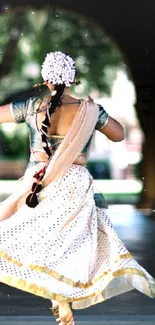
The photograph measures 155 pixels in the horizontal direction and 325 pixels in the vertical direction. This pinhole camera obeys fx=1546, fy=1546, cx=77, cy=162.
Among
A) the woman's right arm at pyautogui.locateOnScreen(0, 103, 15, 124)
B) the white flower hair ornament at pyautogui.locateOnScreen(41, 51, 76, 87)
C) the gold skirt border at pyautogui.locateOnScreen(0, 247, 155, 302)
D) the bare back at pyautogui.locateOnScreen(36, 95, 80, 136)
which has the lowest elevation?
the gold skirt border at pyautogui.locateOnScreen(0, 247, 155, 302)

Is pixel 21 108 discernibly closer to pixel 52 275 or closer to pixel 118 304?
pixel 52 275

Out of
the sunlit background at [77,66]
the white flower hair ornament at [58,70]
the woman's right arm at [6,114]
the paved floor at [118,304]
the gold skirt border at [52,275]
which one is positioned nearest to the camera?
the gold skirt border at [52,275]

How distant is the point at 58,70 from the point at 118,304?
2284 mm

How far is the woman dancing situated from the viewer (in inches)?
278

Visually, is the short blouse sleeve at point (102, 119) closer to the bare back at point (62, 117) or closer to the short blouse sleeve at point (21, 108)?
the bare back at point (62, 117)

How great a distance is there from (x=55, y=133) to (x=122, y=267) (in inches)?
27.1

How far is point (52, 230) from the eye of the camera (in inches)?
279

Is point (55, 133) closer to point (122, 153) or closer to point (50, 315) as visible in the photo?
point (50, 315)

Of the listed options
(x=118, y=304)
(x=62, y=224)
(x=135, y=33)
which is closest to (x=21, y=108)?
(x=62, y=224)

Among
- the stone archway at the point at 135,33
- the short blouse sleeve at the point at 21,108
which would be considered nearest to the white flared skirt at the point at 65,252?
the short blouse sleeve at the point at 21,108

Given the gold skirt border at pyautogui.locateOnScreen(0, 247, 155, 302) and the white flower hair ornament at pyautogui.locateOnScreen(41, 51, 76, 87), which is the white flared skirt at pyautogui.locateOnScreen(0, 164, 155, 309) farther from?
the white flower hair ornament at pyautogui.locateOnScreen(41, 51, 76, 87)

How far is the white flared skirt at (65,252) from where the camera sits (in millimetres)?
7043

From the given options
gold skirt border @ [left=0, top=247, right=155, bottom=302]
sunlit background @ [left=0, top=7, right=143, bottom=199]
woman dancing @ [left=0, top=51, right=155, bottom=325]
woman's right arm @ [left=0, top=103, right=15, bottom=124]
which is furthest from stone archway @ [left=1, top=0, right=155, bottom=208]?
gold skirt border @ [left=0, top=247, right=155, bottom=302]

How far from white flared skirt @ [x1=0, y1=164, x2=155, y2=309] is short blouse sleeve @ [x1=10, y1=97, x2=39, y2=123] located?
1.10ft
